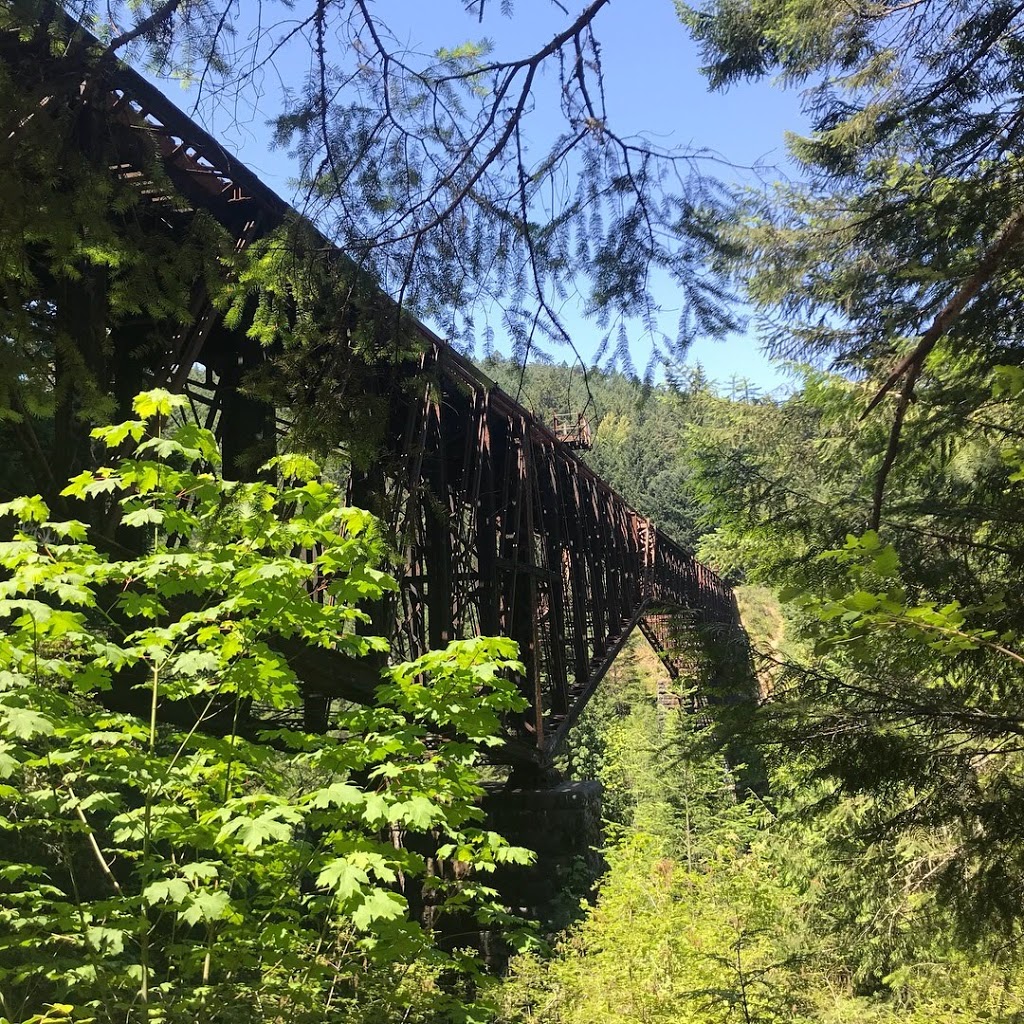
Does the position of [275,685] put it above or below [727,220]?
below

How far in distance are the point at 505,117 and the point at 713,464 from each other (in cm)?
536

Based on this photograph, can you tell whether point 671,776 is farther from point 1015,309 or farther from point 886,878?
point 1015,309

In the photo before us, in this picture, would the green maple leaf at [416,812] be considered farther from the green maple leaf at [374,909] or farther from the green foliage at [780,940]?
the green foliage at [780,940]

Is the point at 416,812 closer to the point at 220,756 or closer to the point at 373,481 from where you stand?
the point at 220,756

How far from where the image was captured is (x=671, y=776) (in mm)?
21453

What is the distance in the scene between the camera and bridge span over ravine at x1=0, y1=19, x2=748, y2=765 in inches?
147

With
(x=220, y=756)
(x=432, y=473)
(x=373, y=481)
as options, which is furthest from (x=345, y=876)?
(x=432, y=473)

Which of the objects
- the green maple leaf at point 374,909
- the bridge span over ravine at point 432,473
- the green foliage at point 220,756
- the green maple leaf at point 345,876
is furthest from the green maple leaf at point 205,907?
the bridge span over ravine at point 432,473

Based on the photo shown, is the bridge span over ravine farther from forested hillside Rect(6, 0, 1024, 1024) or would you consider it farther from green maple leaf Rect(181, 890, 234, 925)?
green maple leaf Rect(181, 890, 234, 925)

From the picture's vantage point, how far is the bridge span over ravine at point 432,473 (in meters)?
3.73

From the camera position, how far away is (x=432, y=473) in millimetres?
9898

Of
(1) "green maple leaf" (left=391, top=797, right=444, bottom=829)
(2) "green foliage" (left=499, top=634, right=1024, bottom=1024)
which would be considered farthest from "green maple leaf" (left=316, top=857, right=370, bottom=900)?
(2) "green foliage" (left=499, top=634, right=1024, bottom=1024)

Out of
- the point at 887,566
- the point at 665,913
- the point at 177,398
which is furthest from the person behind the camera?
the point at 665,913

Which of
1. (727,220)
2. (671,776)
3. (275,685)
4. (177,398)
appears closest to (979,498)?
(727,220)
